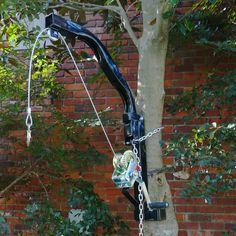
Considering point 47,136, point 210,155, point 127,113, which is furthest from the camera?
point 47,136

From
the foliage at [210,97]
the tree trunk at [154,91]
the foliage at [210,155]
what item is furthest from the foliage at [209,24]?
the foliage at [210,155]

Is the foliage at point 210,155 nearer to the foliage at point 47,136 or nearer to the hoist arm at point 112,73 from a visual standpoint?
the hoist arm at point 112,73

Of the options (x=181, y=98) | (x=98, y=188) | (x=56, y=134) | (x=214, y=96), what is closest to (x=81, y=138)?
(x=56, y=134)

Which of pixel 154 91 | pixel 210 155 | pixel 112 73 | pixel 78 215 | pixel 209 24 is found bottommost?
pixel 78 215

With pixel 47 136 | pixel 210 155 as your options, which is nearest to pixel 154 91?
→ pixel 210 155

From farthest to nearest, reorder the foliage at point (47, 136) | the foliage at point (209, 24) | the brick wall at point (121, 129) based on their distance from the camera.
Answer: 1. the brick wall at point (121, 129)
2. the foliage at point (47, 136)
3. the foliage at point (209, 24)

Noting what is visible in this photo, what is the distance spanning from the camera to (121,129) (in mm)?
5195

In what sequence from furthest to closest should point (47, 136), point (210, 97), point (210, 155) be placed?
point (47, 136) < point (210, 97) < point (210, 155)

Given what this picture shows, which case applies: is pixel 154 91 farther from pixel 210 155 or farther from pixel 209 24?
pixel 209 24

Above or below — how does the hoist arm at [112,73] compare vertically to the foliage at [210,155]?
above

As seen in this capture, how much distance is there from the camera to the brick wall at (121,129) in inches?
195

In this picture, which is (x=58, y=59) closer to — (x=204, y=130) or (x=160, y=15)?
(x=160, y=15)

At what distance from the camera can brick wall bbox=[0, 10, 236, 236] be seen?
16.3ft

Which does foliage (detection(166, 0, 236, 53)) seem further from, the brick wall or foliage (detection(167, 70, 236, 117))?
the brick wall
